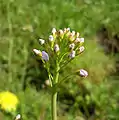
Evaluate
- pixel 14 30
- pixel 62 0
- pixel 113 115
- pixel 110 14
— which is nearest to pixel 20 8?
pixel 14 30

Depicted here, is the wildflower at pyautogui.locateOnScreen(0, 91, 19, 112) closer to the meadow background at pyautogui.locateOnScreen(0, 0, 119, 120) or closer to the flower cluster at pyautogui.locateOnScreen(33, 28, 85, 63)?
the meadow background at pyautogui.locateOnScreen(0, 0, 119, 120)

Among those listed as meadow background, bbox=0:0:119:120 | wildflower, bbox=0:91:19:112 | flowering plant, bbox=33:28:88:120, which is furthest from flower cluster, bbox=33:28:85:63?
meadow background, bbox=0:0:119:120

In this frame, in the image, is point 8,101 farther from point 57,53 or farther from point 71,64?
point 57,53

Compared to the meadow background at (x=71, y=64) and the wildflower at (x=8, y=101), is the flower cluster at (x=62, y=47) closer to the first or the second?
the wildflower at (x=8, y=101)

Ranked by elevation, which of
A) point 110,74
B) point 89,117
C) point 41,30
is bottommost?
point 89,117

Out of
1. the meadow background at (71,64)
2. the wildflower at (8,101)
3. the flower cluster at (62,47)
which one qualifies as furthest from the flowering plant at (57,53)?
the meadow background at (71,64)

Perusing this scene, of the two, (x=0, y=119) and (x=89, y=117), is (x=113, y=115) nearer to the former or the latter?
(x=89, y=117)
